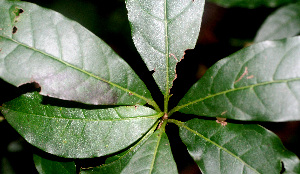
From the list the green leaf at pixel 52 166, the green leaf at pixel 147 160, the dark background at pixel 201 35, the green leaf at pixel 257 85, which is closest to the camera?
the green leaf at pixel 257 85

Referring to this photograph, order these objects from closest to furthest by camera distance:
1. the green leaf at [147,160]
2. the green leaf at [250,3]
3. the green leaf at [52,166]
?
the green leaf at [147,160] → the green leaf at [52,166] → the green leaf at [250,3]

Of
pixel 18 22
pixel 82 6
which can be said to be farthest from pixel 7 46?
pixel 82 6

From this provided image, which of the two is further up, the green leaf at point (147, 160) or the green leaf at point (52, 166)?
the green leaf at point (147, 160)

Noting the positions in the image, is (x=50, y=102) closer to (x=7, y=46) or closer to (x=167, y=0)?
(x=7, y=46)

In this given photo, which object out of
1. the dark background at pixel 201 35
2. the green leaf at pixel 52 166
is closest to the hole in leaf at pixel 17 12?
the green leaf at pixel 52 166

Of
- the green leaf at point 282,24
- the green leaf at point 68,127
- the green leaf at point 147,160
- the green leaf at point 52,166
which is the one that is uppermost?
the green leaf at point 282,24

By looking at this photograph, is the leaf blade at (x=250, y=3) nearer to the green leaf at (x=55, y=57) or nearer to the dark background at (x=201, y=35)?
the dark background at (x=201, y=35)
